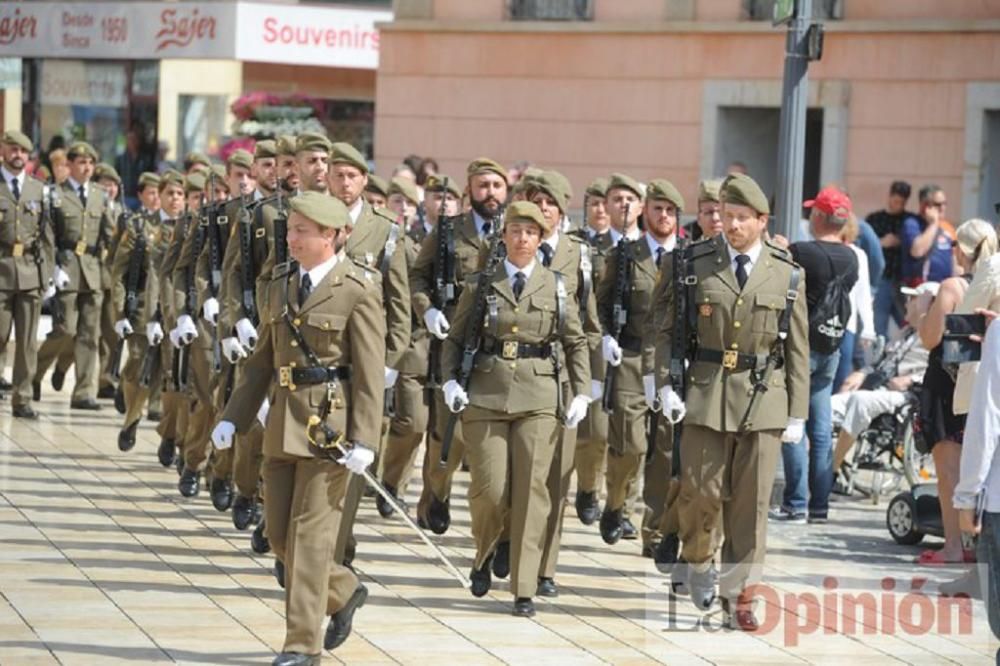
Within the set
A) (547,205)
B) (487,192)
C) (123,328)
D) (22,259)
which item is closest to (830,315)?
(487,192)

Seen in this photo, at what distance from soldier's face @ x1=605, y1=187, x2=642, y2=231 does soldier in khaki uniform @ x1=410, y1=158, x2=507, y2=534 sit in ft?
2.28

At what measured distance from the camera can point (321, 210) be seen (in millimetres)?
9086

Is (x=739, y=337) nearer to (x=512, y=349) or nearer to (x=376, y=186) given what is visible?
(x=512, y=349)

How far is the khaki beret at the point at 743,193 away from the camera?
1014 cm

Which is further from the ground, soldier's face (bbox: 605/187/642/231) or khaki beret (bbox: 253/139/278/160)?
khaki beret (bbox: 253/139/278/160)

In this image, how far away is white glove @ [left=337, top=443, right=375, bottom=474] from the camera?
900 centimetres

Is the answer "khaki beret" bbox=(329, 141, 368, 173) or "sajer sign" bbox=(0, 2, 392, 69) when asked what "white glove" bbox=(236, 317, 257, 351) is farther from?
"sajer sign" bbox=(0, 2, 392, 69)

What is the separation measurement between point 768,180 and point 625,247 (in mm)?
13247

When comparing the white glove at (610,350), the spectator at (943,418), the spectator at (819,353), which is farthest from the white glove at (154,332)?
the spectator at (943,418)

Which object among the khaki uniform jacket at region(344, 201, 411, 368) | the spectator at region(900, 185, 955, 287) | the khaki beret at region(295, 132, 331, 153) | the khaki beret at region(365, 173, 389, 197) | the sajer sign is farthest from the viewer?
the sajer sign

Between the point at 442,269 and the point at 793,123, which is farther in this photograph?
the point at 793,123

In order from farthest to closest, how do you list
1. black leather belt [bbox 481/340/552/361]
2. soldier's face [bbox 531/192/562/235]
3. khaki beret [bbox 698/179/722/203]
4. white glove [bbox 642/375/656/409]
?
khaki beret [bbox 698/179/722/203]
soldier's face [bbox 531/192/562/235]
white glove [bbox 642/375/656/409]
black leather belt [bbox 481/340/552/361]

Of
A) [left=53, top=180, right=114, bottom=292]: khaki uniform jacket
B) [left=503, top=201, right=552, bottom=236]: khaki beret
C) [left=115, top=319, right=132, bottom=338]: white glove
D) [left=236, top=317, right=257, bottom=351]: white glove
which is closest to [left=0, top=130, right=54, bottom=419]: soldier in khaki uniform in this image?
[left=53, top=180, right=114, bottom=292]: khaki uniform jacket

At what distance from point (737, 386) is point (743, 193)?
851 millimetres
